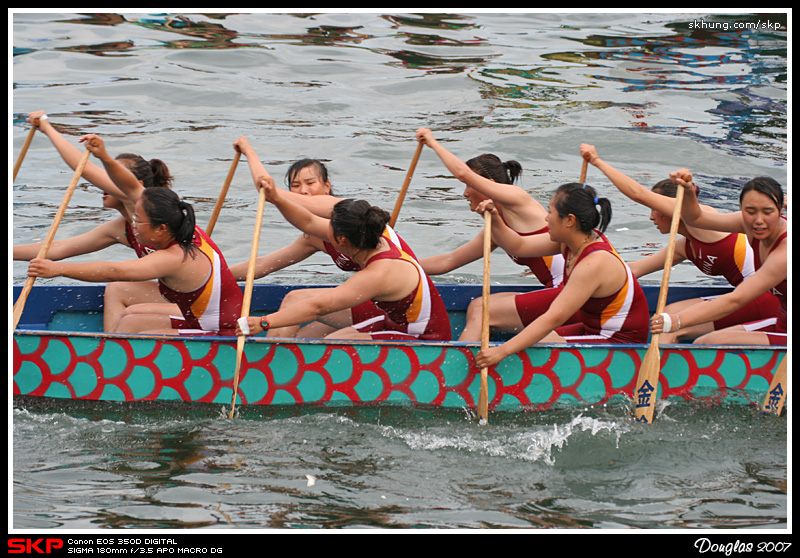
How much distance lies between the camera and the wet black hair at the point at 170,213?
A: 577 cm

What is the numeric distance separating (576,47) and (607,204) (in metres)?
15.3

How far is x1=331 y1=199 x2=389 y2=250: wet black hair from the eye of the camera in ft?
18.6

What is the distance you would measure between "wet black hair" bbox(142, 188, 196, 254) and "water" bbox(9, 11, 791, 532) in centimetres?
121

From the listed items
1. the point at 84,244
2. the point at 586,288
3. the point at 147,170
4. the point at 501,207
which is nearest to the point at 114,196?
the point at 147,170

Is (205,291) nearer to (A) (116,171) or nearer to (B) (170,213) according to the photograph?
(B) (170,213)

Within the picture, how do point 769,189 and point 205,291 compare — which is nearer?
point 769,189

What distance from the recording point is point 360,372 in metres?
6.01

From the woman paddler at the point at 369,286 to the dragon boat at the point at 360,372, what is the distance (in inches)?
9.9

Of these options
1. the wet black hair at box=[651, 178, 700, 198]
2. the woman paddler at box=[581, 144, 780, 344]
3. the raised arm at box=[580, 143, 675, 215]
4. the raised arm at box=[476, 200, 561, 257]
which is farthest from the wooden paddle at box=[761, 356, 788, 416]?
the raised arm at box=[476, 200, 561, 257]

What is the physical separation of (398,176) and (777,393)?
8.59 m

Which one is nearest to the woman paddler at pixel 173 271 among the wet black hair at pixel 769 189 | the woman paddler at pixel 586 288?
the woman paddler at pixel 586 288

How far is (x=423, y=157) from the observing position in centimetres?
1506

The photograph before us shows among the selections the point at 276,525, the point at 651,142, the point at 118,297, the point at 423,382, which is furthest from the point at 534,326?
the point at 651,142

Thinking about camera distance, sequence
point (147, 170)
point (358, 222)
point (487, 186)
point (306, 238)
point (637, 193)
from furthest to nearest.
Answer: point (306, 238) < point (147, 170) < point (487, 186) < point (637, 193) < point (358, 222)
